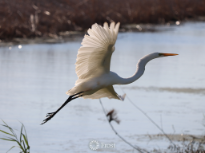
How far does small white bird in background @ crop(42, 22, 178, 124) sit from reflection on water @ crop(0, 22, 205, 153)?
22.4 inches

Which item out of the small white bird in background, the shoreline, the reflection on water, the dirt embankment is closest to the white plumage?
the small white bird in background

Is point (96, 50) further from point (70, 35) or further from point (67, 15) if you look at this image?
point (67, 15)

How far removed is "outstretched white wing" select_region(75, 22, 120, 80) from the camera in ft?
14.6

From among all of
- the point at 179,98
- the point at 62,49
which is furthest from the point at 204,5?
the point at 179,98

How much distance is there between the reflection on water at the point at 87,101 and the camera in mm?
5641

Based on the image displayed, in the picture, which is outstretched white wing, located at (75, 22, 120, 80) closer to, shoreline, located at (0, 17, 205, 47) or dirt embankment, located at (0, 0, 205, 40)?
shoreline, located at (0, 17, 205, 47)

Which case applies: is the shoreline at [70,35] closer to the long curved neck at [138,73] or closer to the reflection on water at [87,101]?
the reflection on water at [87,101]

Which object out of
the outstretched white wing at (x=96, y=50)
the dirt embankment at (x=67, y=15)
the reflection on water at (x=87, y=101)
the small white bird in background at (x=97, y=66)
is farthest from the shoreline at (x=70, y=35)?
the outstretched white wing at (x=96, y=50)

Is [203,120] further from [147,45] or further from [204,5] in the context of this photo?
[204,5]

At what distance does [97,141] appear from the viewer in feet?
17.6

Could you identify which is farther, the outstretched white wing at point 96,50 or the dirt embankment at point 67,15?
the dirt embankment at point 67,15

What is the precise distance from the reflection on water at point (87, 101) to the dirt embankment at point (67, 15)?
4.81ft

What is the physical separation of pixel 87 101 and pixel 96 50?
292 cm

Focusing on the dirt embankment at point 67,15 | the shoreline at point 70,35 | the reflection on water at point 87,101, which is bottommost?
the reflection on water at point 87,101
